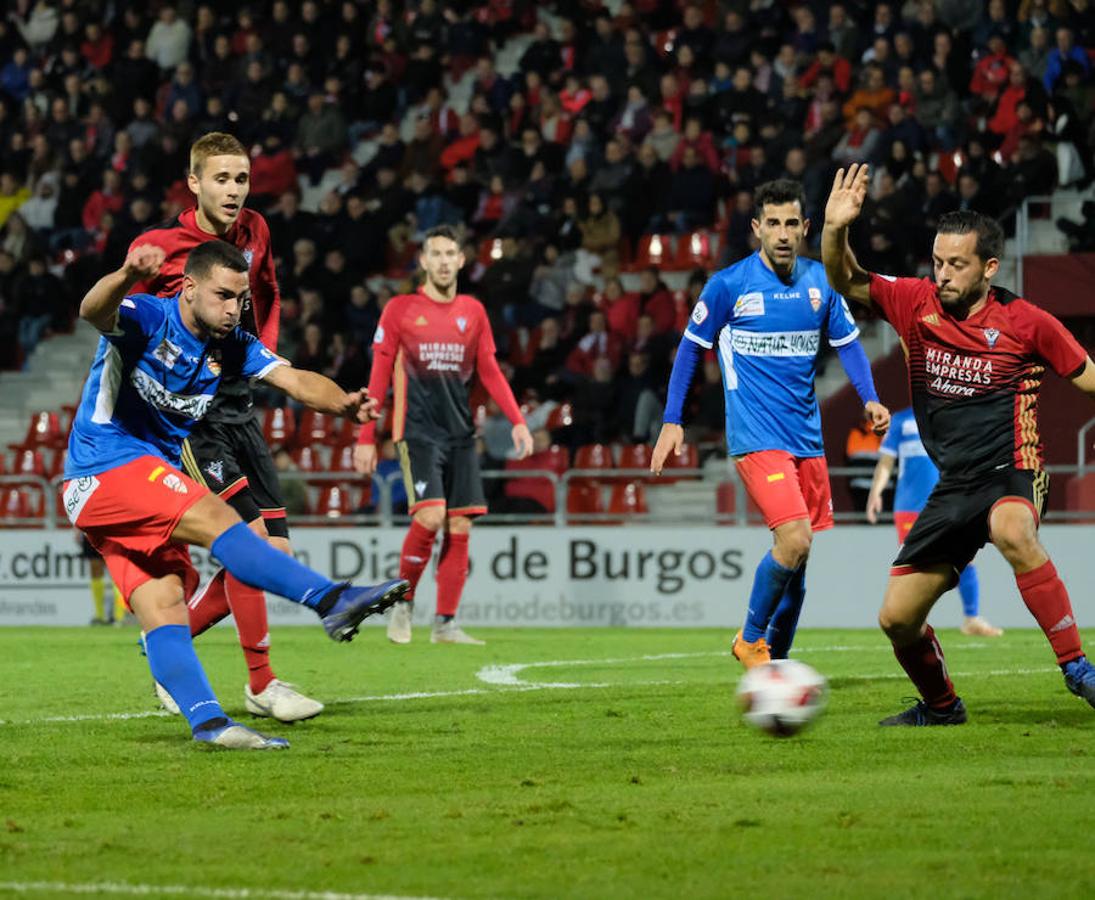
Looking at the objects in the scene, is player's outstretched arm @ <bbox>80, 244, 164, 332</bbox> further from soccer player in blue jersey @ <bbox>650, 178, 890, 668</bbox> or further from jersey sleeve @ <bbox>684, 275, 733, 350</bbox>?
jersey sleeve @ <bbox>684, 275, 733, 350</bbox>

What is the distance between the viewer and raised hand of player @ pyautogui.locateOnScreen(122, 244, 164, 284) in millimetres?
6336

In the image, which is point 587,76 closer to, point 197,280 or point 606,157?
point 606,157

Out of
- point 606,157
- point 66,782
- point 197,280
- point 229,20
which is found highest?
point 229,20

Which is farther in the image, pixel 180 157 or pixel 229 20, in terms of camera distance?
pixel 229 20

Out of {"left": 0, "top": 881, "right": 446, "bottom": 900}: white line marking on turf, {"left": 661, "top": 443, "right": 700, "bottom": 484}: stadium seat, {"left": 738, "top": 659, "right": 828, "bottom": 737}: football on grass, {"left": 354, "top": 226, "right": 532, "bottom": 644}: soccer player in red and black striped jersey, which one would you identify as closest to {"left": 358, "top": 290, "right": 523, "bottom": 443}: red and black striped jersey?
{"left": 354, "top": 226, "right": 532, "bottom": 644}: soccer player in red and black striped jersey

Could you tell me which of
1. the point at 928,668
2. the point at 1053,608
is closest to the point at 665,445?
the point at 928,668

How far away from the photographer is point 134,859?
4.64 metres

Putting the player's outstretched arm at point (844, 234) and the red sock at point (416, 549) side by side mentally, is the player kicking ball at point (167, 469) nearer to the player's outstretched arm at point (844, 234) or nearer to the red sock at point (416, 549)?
the player's outstretched arm at point (844, 234)

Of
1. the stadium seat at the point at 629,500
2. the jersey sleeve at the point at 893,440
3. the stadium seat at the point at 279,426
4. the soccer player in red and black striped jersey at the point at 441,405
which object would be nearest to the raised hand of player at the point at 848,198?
the soccer player in red and black striped jersey at the point at 441,405

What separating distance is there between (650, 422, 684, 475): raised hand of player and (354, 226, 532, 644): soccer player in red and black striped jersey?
4.74 metres

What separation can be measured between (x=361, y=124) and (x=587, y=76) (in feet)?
12.4

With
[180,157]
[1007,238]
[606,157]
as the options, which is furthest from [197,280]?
[180,157]

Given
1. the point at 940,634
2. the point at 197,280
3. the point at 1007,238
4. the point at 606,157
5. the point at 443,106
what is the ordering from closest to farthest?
the point at 197,280
the point at 940,634
the point at 1007,238
the point at 606,157
the point at 443,106

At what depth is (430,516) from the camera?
43.5 ft
